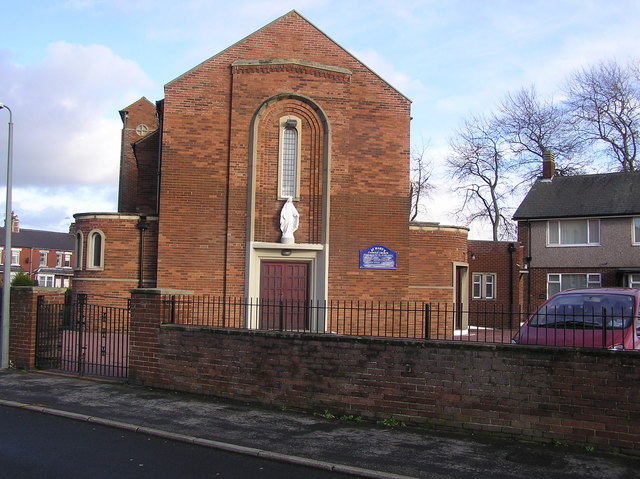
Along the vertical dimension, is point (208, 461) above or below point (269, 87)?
below

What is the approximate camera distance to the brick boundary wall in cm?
718

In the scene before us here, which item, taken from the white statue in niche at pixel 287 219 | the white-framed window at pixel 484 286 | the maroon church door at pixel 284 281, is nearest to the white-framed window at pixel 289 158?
the white statue in niche at pixel 287 219

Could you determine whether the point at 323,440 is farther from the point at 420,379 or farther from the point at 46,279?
the point at 46,279

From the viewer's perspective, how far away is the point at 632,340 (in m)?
9.03

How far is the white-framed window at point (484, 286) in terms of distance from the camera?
29062 mm

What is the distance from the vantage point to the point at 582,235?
3006cm

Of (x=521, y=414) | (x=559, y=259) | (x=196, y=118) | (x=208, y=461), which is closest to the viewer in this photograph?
(x=208, y=461)

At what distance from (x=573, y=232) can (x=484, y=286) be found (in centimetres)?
548

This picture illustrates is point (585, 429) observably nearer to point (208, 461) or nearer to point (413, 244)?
point (208, 461)

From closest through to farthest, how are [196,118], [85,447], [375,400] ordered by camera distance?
[85,447] → [375,400] → [196,118]

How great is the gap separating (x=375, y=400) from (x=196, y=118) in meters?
13.0

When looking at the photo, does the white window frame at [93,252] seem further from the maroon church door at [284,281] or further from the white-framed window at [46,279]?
the white-framed window at [46,279]

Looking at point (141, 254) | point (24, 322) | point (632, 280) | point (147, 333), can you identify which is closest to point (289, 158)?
point (141, 254)

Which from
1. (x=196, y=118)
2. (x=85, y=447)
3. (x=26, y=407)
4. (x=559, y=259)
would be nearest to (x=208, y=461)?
(x=85, y=447)
